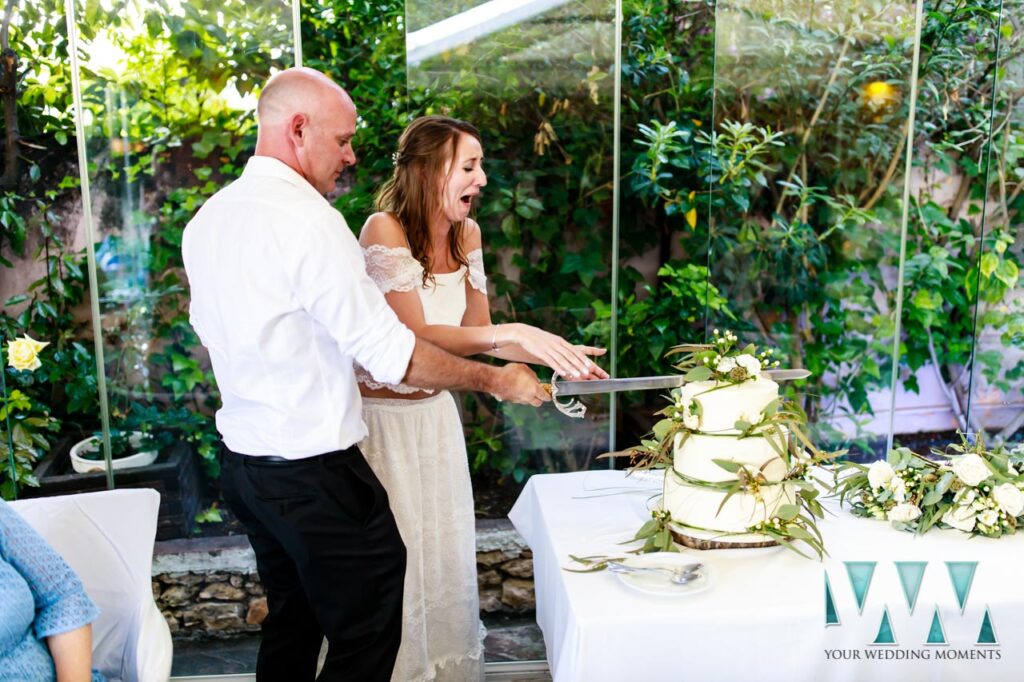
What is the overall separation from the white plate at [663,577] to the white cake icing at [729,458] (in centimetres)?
7

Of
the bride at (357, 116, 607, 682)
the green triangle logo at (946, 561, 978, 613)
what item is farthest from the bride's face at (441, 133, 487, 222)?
the green triangle logo at (946, 561, 978, 613)

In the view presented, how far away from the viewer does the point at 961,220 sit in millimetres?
3279

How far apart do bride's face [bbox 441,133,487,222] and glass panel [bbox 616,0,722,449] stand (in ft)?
3.34

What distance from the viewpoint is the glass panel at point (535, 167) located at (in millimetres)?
2832

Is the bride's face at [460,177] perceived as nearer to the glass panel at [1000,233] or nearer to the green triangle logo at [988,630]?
the green triangle logo at [988,630]

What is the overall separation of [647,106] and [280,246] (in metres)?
1.92

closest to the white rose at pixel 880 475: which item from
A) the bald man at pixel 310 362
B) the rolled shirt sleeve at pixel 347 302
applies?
the bald man at pixel 310 362

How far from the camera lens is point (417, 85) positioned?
2.84 metres

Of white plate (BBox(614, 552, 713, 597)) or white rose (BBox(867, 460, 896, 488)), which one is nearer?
white plate (BBox(614, 552, 713, 597))

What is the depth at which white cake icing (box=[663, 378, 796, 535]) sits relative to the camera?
153cm

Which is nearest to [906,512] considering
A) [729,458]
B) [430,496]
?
[729,458]

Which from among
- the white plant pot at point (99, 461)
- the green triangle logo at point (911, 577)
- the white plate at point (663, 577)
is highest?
the white plate at point (663, 577)

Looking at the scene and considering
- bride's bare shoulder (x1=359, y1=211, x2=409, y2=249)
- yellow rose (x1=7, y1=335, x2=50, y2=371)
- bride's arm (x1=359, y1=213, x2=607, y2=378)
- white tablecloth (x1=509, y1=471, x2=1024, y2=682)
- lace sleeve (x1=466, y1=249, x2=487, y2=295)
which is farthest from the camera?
yellow rose (x1=7, y1=335, x2=50, y2=371)

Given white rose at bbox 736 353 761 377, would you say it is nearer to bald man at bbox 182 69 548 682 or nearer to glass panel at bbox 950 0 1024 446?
bald man at bbox 182 69 548 682
